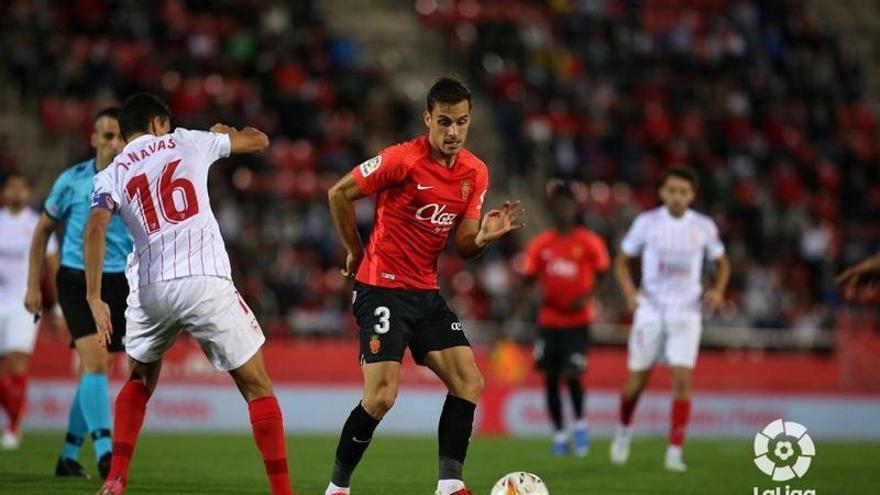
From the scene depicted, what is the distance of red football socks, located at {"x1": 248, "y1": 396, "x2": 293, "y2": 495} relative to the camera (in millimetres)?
8320

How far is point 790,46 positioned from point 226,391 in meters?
16.9

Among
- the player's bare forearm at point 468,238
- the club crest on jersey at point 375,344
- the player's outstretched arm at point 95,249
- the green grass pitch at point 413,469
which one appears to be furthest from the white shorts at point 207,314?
the green grass pitch at point 413,469

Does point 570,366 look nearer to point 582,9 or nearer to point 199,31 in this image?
point 199,31

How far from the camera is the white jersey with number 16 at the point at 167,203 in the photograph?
8.38 metres

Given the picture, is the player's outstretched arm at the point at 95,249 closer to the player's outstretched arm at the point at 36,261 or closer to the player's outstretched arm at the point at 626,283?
the player's outstretched arm at the point at 36,261

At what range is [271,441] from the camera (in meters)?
8.34

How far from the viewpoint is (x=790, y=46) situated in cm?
3128

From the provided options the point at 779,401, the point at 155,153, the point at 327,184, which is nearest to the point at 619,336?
the point at 779,401

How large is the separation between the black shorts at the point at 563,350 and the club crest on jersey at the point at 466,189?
6896 mm

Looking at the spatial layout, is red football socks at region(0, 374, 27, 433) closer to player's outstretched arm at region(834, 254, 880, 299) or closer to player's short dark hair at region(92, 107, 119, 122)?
player's short dark hair at region(92, 107, 119, 122)

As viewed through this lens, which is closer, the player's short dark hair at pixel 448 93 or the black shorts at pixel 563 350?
the player's short dark hair at pixel 448 93

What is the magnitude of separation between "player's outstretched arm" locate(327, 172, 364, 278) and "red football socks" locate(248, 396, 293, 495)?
125 cm

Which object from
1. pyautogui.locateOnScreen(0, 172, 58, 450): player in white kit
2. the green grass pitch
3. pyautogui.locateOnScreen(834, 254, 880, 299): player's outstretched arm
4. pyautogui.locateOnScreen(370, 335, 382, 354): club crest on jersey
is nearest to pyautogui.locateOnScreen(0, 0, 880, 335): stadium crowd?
the green grass pitch

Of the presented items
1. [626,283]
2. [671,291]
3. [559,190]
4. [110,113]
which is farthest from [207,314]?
[559,190]
